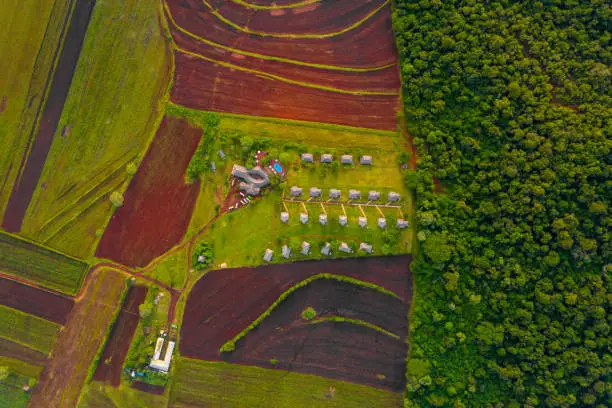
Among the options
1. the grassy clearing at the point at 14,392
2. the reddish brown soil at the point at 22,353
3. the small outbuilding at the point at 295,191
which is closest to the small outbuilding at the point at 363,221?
the small outbuilding at the point at 295,191

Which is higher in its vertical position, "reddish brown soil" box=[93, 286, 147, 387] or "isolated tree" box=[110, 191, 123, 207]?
"isolated tree" box=[110, 191, 123, 207]

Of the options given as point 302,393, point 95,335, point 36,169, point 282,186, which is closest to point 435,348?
point 302,393

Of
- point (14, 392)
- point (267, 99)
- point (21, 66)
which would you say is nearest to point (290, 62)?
point (267, 99)

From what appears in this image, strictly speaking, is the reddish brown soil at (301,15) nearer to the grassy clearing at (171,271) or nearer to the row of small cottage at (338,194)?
the row of small cottage at (338,194)

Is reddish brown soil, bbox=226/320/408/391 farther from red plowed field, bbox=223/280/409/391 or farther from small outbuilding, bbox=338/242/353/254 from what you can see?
small outbuilding, bbox=338/242/353/254

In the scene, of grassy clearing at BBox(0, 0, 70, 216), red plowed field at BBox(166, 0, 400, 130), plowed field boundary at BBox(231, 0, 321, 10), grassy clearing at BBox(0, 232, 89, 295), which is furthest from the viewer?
plowed field boundary at BBox(231, 0, 321, 10)

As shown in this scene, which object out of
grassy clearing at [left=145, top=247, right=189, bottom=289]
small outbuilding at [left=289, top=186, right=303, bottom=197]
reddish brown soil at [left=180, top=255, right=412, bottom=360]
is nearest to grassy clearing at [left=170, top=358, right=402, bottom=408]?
reddish brown soil at [left=180, top=255, right=412, bottom=360]

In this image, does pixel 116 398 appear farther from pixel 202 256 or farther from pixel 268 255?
pixel 268 255
